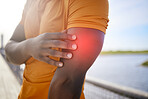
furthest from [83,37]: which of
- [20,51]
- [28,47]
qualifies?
[20,51]

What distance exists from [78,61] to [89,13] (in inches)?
7.1

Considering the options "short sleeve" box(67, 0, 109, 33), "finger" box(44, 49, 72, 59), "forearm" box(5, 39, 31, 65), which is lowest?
"forearm" box(5, 39, 31, 65)

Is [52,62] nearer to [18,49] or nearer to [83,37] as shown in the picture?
[83,37]

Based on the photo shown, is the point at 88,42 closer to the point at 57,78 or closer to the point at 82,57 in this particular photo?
the point at 82,57

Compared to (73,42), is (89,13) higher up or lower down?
higher up

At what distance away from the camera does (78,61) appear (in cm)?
48

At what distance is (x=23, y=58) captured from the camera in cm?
74

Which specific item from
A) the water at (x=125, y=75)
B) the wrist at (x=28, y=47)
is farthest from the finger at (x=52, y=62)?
the water at (x=125, y=75)

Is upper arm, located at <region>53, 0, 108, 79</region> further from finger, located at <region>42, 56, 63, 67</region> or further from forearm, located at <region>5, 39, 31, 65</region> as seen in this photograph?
forearm, located at <region>5, 39, 31, 65</region>

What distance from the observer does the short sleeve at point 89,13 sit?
0.47m

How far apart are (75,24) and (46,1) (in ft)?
0.89

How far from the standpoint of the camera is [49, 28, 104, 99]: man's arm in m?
0.47

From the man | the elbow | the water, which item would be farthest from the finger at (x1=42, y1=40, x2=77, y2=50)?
the water

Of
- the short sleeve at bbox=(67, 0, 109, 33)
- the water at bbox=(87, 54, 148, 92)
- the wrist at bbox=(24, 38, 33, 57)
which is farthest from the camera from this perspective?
the water at bbox=(87, 54, 148, 92)
